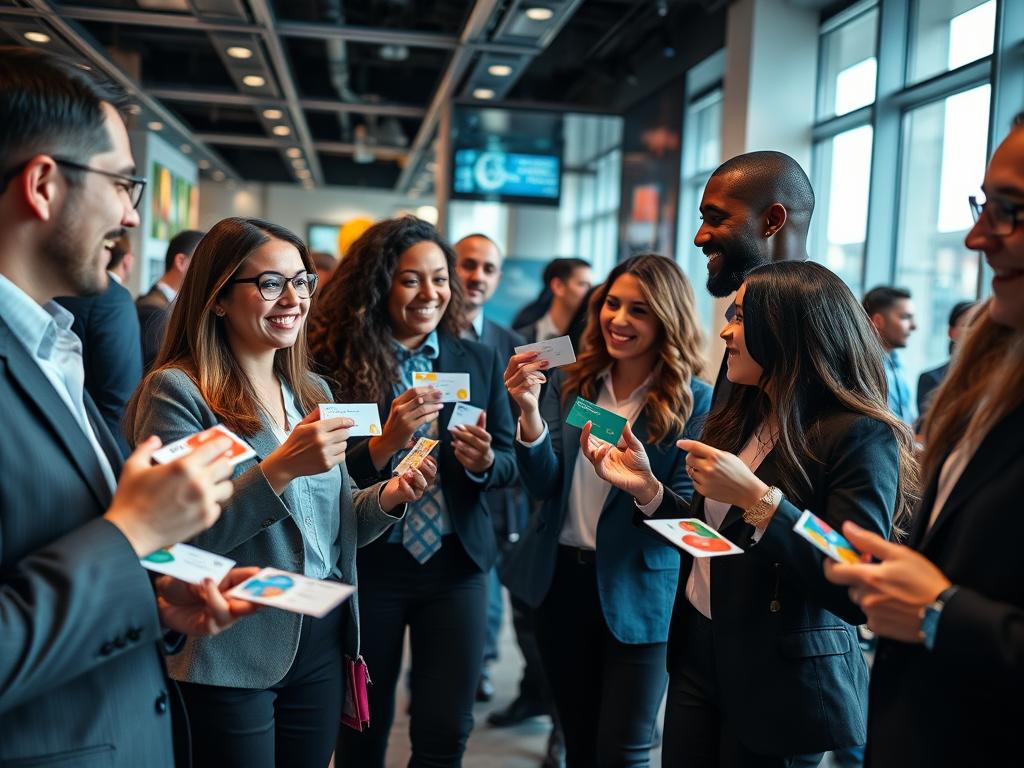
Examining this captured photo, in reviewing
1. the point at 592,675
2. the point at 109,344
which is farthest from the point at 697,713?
the point at 109,344

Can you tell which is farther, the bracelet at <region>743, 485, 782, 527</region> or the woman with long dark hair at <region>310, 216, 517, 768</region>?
the woman with long dark hair at <region>310, 216, 517, 768</region>

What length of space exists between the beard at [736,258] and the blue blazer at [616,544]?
427mm

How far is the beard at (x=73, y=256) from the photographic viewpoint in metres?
1.32

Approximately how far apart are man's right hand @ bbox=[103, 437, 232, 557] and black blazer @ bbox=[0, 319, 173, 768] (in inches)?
1.0

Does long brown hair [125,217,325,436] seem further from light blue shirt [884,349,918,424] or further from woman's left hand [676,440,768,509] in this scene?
light blue shirt [884,349,918,424]

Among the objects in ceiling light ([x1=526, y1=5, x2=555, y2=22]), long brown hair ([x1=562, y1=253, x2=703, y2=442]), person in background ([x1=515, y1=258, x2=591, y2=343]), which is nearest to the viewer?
long brown hair ([x1=562, y1=253, x2=703, y2=442])

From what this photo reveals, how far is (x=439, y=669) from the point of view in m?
2.67

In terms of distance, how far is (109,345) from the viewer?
3973 millimetres

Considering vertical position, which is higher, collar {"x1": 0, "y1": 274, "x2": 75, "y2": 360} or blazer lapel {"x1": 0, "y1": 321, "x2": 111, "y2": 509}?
collar {"x1": 0, "y1": 274, "x2": 75, "y2": 360}

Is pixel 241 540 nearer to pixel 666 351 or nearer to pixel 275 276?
pixel 275 276

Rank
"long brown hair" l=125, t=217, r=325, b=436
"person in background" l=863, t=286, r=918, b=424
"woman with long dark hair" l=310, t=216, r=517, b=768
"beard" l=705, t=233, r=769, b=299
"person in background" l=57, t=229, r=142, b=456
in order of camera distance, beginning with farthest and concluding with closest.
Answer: "person in background" l=863, t=286, r=918, b=424, "person in background" l=57, t=229, r=142, b=456, "woman with long dark hair" l=310, t=216, r=517, b=768, "beard" l=705, t=233, r=769, b=299, "long brown hair" l=125, t=217, r=325, b=436

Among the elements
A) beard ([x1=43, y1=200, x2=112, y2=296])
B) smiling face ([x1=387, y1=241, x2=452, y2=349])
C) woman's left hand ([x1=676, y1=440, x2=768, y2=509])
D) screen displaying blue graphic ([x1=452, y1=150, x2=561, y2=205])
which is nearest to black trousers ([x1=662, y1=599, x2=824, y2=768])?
woman's left hand ([x1=676, y1=440, x2=768, y2=509])

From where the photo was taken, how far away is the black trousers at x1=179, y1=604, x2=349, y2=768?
2.00 meters

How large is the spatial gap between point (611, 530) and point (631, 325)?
65 centimetres
